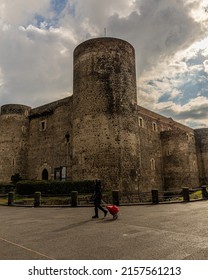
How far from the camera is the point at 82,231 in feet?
25.3

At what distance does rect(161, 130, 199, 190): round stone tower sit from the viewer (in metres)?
31.0

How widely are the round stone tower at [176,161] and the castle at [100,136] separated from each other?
12 centimetres

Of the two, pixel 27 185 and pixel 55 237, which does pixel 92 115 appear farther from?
pixel 55 237

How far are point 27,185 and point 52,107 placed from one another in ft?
39.4

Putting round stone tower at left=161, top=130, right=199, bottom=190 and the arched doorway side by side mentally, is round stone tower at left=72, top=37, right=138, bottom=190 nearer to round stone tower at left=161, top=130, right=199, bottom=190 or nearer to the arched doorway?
the arched doorway

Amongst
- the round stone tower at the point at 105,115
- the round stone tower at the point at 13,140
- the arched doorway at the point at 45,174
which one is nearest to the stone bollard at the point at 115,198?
the round stone tower at the point at 105,115

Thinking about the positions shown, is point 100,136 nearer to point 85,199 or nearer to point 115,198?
point 85,199

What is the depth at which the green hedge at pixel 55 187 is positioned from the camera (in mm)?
20203

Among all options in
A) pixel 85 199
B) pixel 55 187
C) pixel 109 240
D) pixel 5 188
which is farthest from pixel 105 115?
pixel 109 240

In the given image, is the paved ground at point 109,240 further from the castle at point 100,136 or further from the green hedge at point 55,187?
the castle at point 100,136

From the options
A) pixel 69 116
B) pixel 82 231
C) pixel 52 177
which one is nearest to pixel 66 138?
pixel 69 116

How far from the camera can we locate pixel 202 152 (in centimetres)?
4050

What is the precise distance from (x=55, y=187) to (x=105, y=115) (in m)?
7.39

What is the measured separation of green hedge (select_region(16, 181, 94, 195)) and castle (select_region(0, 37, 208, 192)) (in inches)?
54.4
